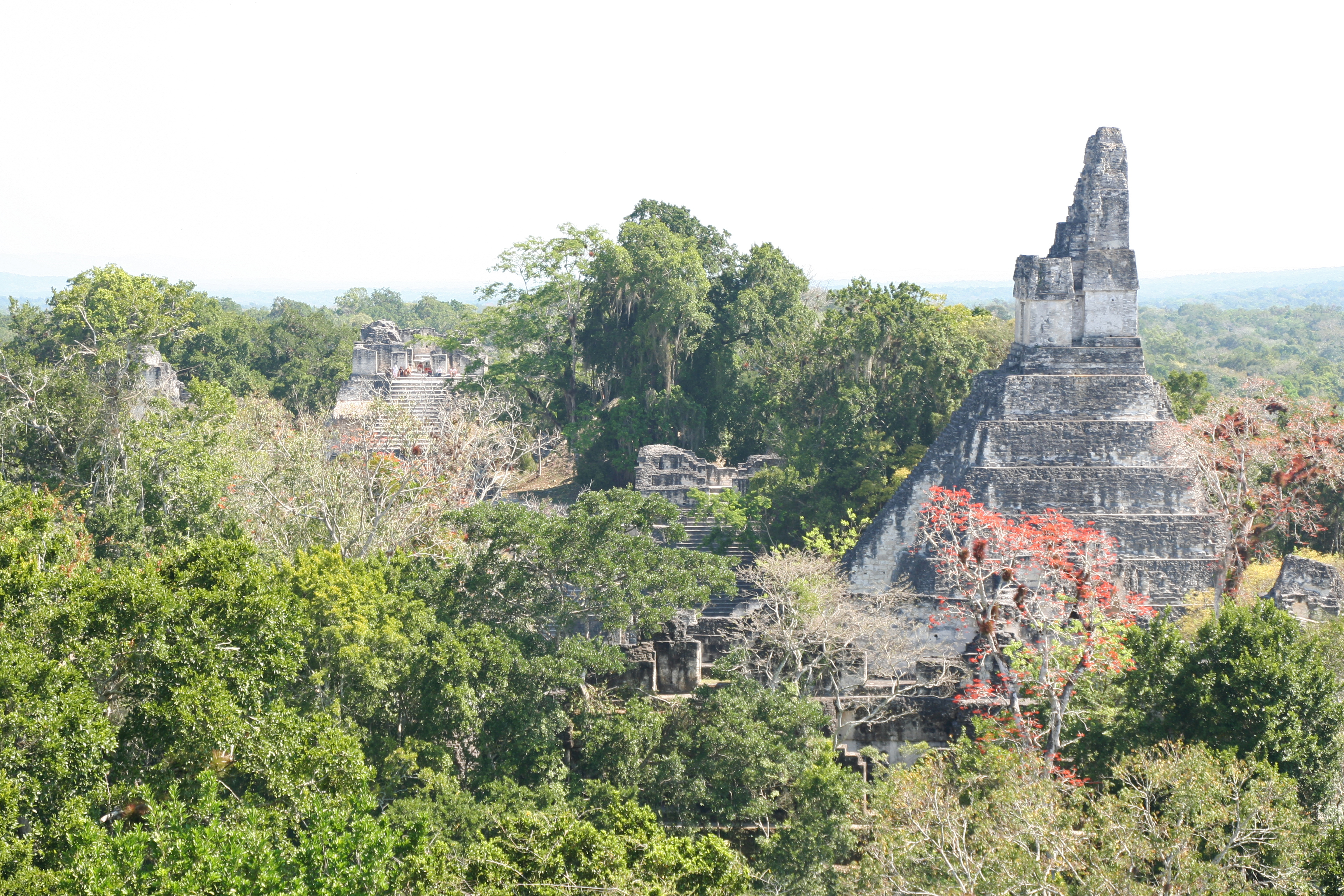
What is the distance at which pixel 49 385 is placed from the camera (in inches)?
740

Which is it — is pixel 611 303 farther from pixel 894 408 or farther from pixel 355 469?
pixel 355 469

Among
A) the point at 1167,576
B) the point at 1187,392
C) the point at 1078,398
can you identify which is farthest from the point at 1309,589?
the point at 1187,392

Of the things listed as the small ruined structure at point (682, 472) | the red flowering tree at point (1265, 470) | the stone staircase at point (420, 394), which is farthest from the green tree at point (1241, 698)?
the stone staircase at point (420, 394)

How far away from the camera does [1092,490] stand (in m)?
17.8

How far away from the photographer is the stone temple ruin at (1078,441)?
17.4m

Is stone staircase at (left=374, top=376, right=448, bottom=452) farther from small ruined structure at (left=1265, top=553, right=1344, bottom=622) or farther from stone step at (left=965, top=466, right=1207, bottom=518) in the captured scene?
small ruined structure at (left=1265, top=553, right=1344, bottom=622)

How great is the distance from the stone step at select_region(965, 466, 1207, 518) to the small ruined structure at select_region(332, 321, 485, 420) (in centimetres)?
1784

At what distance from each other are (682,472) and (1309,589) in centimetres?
1221

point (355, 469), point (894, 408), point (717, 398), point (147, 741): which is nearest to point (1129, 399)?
point (894, 408)

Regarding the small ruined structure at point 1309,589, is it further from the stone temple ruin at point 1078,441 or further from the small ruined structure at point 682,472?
the small ruined structure at point 682,472

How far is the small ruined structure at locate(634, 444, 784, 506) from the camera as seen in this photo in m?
24.1

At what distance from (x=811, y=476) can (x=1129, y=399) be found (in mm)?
5854

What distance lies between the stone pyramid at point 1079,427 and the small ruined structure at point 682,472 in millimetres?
5728

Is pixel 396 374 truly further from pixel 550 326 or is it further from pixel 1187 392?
pixel 1187 392
